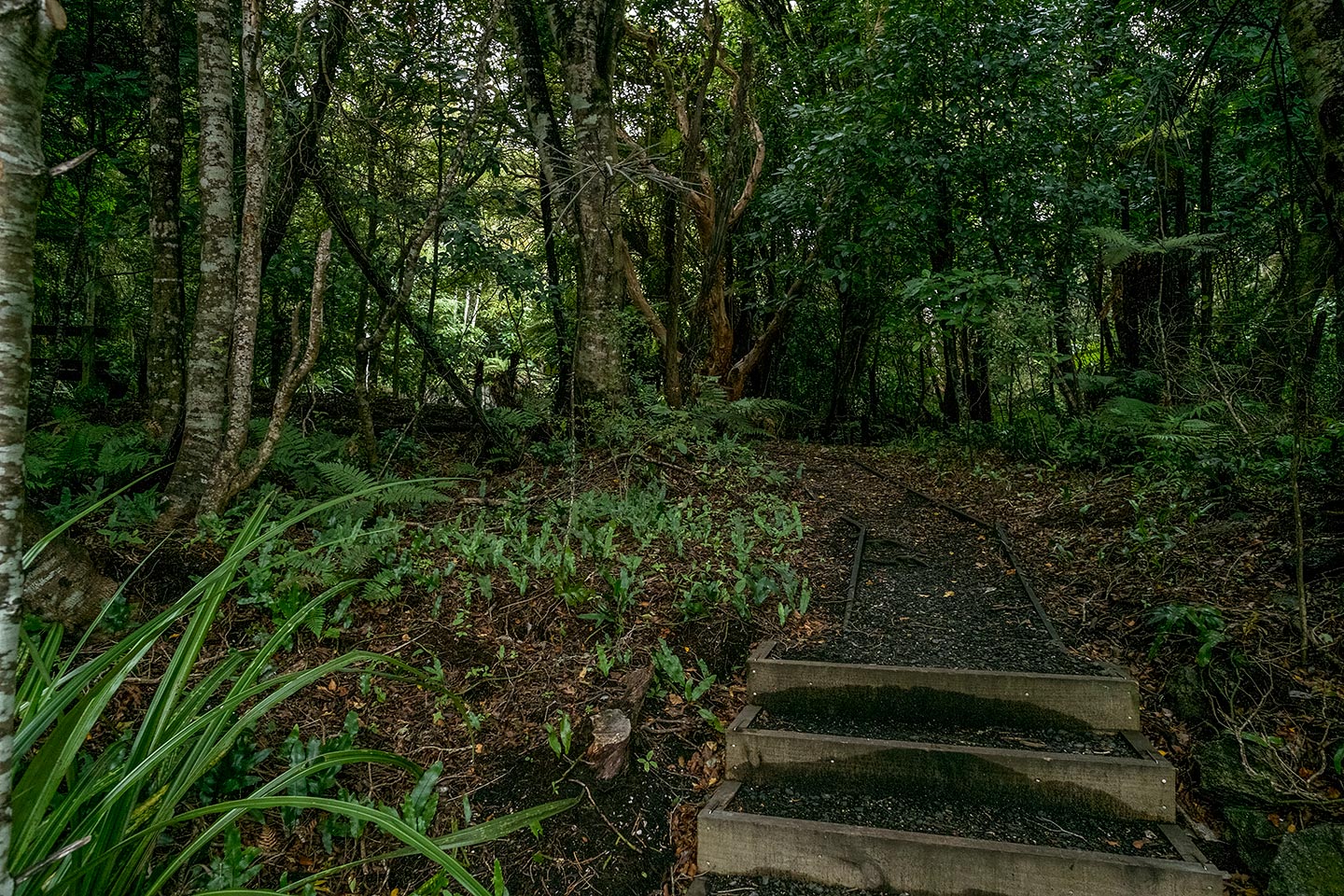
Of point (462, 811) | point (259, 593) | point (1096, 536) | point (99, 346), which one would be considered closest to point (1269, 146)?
point (1096, 536)

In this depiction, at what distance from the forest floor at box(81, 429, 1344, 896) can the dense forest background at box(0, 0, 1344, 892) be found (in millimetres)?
41

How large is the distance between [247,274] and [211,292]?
1.46 feet

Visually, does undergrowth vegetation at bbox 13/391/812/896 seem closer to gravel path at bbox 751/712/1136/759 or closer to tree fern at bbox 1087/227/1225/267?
gravel path at bbox 751/712/1136/759

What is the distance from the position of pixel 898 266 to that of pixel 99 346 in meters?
10.2

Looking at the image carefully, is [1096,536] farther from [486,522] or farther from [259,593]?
[259,593]

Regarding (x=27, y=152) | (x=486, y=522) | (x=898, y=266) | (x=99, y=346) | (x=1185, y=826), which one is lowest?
(x=1185, y=826)

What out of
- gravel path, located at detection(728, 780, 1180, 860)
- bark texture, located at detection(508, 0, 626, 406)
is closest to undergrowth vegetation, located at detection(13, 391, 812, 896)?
gravel path, located at detection(728, 780, 1180, 860)

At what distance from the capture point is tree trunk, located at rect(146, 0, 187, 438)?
4031mm

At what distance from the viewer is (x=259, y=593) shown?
3.04 metres

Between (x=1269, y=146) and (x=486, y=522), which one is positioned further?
(x=1269, y=146)

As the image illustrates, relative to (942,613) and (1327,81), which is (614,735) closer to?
(942,613)

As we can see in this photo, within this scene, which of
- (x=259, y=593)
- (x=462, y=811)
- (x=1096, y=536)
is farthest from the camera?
(x=1096, y=536)

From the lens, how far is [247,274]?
3.45 meters

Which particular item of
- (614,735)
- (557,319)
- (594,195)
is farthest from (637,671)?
(594,195)
